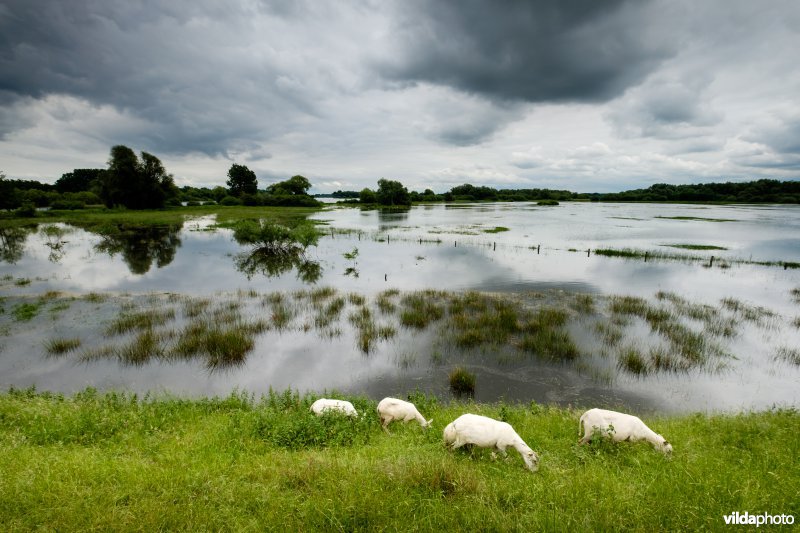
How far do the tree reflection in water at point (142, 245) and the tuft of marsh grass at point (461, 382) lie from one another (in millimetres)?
33672

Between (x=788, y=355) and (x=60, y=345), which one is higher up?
(x=60, y=345)

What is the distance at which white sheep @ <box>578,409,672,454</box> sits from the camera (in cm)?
798

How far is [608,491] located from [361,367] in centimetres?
1145

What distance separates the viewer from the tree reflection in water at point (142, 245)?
37072mm

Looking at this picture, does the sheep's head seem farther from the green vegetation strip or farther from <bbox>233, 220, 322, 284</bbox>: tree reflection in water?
the green vegetation strip

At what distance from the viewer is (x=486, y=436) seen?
7.49 metres

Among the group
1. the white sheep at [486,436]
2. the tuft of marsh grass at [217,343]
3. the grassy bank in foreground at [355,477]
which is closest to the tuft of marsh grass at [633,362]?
the grassy bank in foreground at [355,477]

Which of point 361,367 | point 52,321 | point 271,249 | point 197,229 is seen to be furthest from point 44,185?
point 361,367

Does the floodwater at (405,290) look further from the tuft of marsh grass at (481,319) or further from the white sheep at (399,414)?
the white sheep at (399,414)

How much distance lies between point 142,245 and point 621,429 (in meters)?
57.1

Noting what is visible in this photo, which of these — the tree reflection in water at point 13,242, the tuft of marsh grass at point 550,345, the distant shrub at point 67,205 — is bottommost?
the tuft of marsh grass at point 550,345

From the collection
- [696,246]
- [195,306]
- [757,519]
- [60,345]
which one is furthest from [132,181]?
[696,246]

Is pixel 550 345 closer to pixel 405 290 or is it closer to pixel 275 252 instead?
pixel 405 290

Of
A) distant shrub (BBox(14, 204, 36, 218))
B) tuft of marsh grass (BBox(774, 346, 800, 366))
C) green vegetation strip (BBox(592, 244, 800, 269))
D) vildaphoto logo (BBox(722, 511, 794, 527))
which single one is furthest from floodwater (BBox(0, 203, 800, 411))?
distant shrub (BBox(14, 204, 36, 218))
